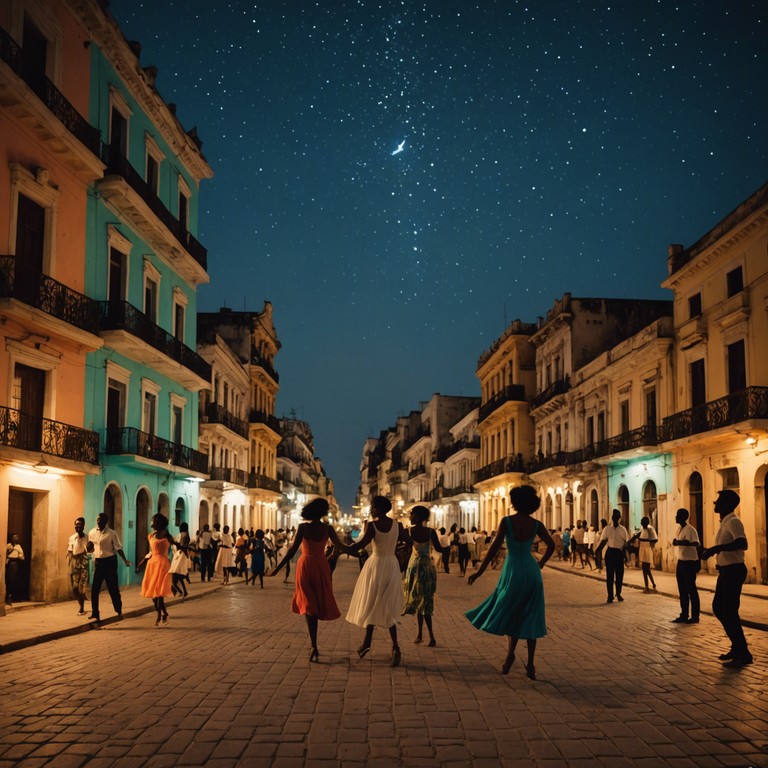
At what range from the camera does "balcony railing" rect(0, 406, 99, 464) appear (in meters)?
16.2

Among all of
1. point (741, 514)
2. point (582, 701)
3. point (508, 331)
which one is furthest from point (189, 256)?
point (508, 331)

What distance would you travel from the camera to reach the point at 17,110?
16.7 meters

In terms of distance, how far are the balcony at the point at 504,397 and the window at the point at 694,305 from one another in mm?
23278

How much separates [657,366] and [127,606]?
1964 cm

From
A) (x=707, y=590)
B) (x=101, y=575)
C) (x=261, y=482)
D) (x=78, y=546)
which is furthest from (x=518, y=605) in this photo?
(x=261, y=482)

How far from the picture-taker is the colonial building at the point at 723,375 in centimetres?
2264

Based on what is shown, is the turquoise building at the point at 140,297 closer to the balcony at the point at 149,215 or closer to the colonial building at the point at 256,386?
the balcony at the point at 149,215

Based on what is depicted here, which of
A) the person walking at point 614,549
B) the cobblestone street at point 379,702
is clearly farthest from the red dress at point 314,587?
the person walking at point 614,549

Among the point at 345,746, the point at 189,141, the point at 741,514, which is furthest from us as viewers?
the point at 189,141

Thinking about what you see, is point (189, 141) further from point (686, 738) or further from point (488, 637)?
point (686, 738)

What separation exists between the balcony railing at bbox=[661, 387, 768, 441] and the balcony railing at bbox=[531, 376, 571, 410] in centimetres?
1422

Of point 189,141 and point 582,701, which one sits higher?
point 189,141

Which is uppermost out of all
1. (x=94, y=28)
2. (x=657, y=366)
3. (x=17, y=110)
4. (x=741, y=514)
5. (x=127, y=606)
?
(x=94, y=28)

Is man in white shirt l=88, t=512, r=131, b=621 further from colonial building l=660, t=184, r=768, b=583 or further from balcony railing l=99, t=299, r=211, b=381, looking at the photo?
colonial building l=660, t=184, r=768, b=583
